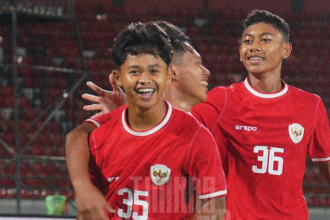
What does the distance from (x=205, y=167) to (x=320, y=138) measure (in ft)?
3.86

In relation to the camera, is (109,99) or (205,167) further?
(109,99)

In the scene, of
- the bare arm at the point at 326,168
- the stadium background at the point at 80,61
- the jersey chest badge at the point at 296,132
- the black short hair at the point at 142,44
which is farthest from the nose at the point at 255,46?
the stadium background at the point at 80,61

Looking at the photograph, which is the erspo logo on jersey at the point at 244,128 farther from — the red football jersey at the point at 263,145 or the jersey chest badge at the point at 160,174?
the jersey chest badge at the point at 160,174

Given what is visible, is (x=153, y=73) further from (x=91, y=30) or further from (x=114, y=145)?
(x=91, y=30)

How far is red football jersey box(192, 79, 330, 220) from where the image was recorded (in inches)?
119

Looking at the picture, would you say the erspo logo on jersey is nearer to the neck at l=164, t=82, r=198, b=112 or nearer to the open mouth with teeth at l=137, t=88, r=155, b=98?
the neck at l=164, t=82, r=198, b=112

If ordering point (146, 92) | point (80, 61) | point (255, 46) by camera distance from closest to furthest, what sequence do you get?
point (146, 92) < point (255, 46) < point (80, 61)

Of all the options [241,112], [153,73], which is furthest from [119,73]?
[241,112]

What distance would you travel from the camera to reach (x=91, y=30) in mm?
12609

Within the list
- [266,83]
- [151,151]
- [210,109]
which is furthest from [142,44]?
[266,83]

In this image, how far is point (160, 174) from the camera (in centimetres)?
227

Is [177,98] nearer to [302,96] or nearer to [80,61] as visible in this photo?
[302,96]

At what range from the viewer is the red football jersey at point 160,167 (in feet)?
7.38

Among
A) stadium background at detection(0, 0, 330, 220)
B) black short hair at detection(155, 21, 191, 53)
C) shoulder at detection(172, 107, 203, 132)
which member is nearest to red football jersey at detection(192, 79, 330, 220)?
black short hair at detection(155, 21, 191, 53)
